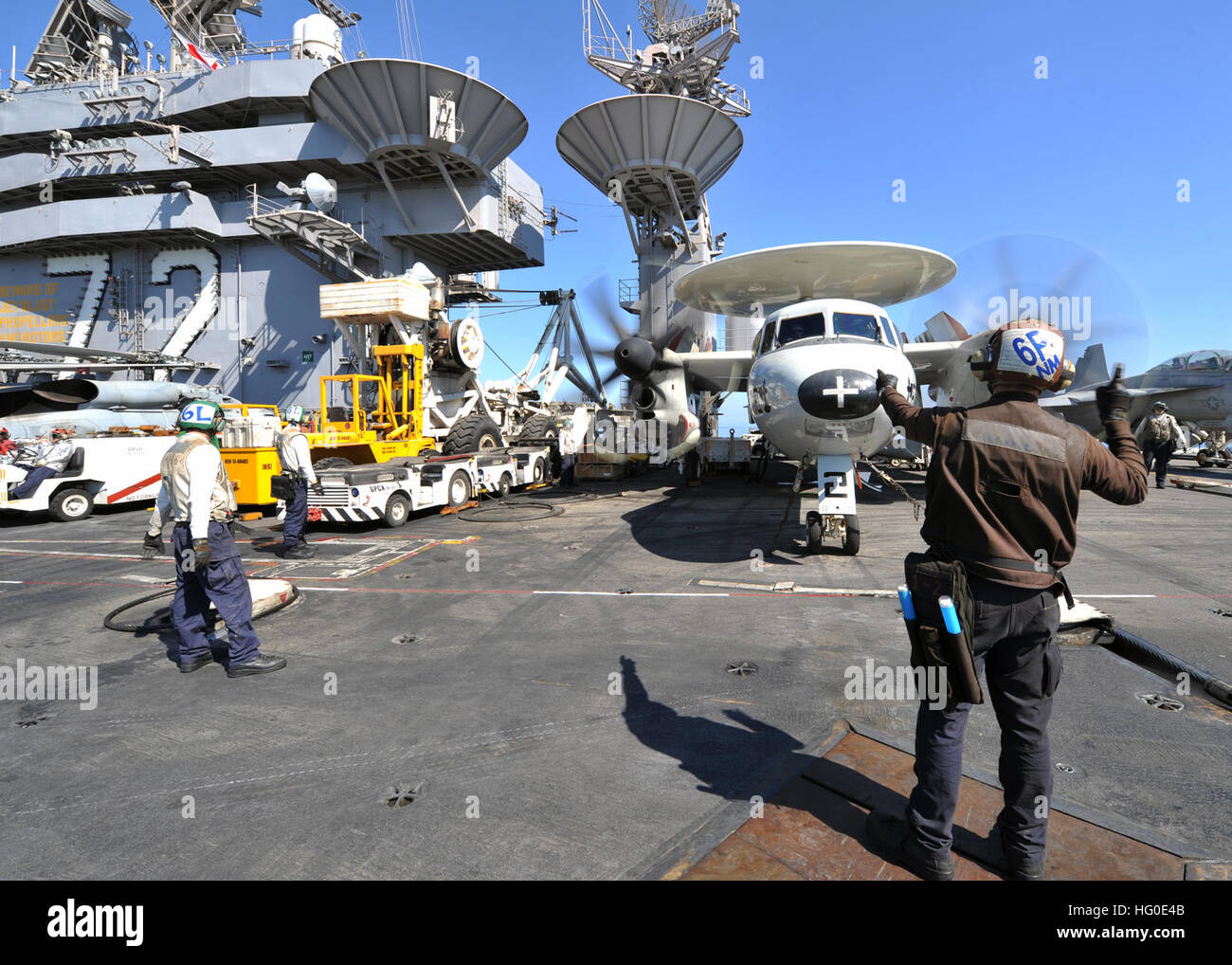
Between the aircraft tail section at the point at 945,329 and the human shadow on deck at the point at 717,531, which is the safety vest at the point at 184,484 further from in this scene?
the aircraft tail section at the point at 945,329

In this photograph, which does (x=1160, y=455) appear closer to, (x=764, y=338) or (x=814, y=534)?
(x=764, y=338)

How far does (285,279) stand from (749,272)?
2395cm

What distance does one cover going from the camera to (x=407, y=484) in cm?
1202

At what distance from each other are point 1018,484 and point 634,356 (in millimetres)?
11829

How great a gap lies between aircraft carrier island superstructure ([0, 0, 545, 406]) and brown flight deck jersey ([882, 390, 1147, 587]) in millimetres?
26896

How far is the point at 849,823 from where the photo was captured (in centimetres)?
294

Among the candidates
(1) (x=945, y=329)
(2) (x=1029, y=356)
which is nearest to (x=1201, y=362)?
(1) (x=945, y=329)

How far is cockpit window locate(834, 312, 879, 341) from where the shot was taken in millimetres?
8992

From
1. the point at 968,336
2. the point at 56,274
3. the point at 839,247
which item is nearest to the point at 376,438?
the point at 839,247

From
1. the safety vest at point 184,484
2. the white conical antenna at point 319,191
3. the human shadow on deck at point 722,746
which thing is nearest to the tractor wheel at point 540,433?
the white conical antenna at point 319,191

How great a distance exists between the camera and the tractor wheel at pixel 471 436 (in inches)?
618
